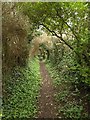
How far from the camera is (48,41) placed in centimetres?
1334

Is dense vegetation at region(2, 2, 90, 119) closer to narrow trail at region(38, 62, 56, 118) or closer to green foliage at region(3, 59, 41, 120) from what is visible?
green foliage at region(3, 59, 41, 120)

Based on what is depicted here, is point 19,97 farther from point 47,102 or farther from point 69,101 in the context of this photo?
point 69,101

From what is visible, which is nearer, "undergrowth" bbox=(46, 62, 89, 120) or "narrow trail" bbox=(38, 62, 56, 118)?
"undergrowth" bbox=(46, 62, 89, 120)

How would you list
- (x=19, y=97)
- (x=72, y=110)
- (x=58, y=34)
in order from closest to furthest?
(x=72, y=110), (x=19, y=97), (x=58, y=34)

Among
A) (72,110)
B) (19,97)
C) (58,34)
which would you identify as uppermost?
(58,34)

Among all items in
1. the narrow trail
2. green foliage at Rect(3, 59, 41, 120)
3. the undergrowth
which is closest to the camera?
green foliage at Rect(3, 59, 41, 120)

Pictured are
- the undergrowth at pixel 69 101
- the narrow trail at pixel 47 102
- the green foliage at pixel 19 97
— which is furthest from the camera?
the narrow trail at pixel 47 102

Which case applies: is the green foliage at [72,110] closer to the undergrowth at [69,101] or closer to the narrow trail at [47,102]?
the undergrowth at [69,101]

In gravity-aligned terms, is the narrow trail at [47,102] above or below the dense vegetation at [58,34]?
below

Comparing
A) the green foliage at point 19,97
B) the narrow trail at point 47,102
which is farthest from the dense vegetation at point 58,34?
the narrow trail at point 47,102

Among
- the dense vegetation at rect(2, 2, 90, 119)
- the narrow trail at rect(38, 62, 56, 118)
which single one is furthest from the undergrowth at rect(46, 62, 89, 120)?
the narrow trail at rect(38, 62, 56, 118)

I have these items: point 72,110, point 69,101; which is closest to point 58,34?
point 69,101

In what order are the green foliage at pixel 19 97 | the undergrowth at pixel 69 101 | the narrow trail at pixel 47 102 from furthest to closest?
the narrow trail at pixel 47 102, the undergrowth at pixel 69 101, the green foliage at pixel 19 97

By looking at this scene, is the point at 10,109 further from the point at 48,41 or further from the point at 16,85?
the point at 48,41
